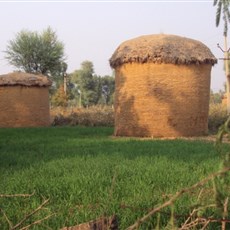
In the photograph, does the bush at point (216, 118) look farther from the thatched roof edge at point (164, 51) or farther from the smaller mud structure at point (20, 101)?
the smaller mud structure at point (20, 101)

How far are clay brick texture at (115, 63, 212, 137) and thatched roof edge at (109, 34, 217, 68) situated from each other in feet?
0.67

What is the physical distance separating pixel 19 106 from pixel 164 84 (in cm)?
829

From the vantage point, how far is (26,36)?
90.8 ft

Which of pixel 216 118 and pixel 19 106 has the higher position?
pixel 19 106

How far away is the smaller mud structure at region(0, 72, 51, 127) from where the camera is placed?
17484 mm

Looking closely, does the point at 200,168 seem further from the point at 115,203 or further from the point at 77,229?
the point at 77,229

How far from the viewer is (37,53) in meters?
27.0

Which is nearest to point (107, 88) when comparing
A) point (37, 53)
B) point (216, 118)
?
point (37, 53)

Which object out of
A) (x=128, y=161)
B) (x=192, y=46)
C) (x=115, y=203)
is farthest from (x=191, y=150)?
(x=192, y=46)

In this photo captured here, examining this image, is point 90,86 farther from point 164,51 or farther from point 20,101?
point 164,51

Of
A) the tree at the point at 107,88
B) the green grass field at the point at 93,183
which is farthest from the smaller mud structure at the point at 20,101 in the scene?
the tree at the point at 107,88

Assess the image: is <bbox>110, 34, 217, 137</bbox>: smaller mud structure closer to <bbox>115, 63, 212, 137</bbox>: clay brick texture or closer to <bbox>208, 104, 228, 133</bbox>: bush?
<bbox>115, 63, 212, 137</bbox>: clay brick texture

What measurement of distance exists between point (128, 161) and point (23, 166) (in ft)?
4.68

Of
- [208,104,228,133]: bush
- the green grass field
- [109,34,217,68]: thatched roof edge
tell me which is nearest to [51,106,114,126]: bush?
[208,104,228,133]: bush
